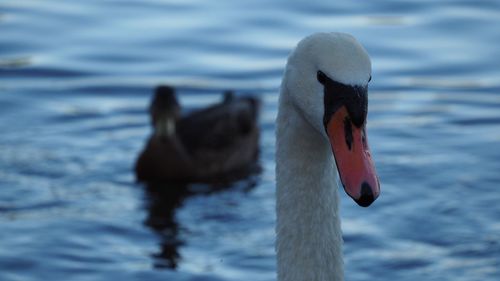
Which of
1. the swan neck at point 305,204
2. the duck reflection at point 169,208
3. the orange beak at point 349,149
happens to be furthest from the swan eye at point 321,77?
the duck reflection at point 169,208

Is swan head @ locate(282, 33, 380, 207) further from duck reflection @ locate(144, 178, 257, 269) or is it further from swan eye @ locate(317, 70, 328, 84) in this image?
duck reflection @ locate(144, 178, 257, 269)

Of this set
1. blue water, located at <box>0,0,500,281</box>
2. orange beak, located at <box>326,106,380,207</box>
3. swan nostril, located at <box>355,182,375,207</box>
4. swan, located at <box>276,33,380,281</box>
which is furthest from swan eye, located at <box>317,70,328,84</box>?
blue water, located at <box>0,0,500,281</box>

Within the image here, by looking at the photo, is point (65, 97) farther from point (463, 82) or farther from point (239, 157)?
point (463, 82)

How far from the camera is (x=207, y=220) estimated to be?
9.74 m

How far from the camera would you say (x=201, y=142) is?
37.4 feet

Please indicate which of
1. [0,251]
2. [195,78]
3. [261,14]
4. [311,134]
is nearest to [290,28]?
[261,14]

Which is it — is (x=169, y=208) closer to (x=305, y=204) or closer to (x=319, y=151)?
(x=305, y=204)

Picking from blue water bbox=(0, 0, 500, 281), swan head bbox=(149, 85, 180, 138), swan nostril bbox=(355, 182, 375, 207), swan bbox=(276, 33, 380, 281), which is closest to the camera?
swan nostril bbox=(355, 182, 375, 207)

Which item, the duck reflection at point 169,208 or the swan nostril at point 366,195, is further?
the duck reflection at point 169,208

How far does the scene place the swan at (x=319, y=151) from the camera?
5164 mm

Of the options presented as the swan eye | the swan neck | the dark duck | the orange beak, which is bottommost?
the dark duck

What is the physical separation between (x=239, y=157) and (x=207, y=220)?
63.6 inches

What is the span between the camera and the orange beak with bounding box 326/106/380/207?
511 centimetres

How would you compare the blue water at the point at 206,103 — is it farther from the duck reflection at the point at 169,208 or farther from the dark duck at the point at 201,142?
the dark duck at the point at 201,142
